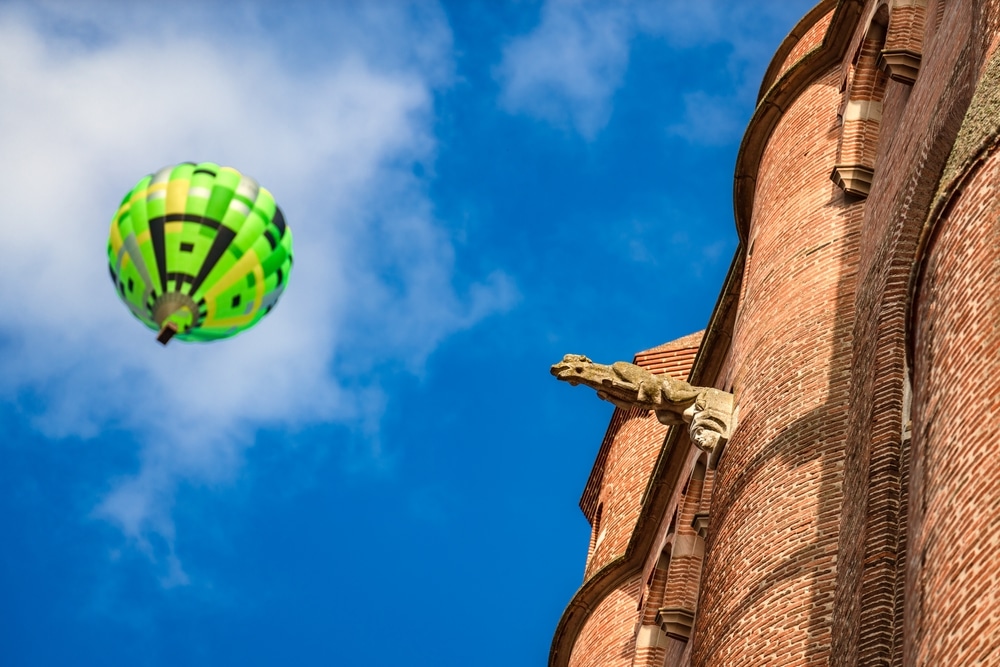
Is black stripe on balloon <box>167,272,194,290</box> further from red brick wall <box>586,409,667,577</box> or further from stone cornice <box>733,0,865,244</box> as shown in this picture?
red brick wall <box>586,409,667,577</box>

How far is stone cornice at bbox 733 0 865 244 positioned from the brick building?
0.09ft

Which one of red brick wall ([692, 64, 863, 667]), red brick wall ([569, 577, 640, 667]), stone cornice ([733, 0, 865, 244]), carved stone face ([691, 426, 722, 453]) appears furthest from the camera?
red brick wall ([569, 577, 640, 667])

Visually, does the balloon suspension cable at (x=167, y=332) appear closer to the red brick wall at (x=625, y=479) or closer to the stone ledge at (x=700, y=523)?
the stone ledge at (x=700, y=523)

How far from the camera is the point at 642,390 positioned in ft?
62.8

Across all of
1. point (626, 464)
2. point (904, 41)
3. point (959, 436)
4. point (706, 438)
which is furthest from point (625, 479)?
point (959, 436)

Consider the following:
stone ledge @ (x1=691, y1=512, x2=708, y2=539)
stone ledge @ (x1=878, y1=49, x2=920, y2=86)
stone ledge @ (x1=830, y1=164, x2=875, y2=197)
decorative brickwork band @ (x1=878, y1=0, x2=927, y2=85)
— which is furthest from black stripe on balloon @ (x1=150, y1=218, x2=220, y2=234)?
stone ledge @ (x1=878, y1=49, x2=920, y2=86)

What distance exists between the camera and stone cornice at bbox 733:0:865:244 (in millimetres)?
21344

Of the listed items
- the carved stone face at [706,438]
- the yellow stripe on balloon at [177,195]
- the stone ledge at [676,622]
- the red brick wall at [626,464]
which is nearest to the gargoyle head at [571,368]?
the carved stone face at [706,438]

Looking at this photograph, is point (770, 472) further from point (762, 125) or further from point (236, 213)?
point (236, 213)

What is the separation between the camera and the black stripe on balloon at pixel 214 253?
22.0m

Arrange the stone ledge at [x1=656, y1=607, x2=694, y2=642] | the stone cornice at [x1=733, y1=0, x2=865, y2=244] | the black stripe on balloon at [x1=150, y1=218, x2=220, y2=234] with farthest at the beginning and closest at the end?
the black stripe on balloon at [x1=150, y1=218, x2=220, y2=234] < the stone cornice at [x1=733, y1=0, x2=865, y2=244] < the stone ledge at [x1=656, y1=607, x2=694, y2=642]

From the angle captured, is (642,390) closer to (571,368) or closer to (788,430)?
(571,368)

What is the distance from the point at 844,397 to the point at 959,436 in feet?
18.8

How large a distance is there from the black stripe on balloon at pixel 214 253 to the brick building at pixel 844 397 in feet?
19.4
